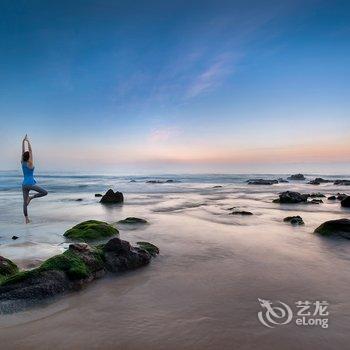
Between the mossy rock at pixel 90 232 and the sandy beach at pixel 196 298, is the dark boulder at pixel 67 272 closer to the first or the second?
the sandy beach at pixel 196 298

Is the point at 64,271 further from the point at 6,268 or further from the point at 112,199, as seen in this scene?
the point at 112,199

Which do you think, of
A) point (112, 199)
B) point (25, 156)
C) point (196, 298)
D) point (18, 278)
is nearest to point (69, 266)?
point (18, 278)

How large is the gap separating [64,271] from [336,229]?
874cm

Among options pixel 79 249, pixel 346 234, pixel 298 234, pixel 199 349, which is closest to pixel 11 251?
pixel 79 249

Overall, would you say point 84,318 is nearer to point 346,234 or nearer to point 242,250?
point 242,250

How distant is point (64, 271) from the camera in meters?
6.31

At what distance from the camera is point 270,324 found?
475 cm

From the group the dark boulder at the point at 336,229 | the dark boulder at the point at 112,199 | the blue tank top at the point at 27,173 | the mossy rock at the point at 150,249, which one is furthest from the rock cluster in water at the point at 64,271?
the dark boulder at the point at 112,199

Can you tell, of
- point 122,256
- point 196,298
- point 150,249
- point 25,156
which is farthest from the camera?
point 25,156

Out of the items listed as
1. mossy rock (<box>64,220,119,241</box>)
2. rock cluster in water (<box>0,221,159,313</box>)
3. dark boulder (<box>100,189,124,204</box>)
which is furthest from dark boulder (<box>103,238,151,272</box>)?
dark boulder (<box>100,189,124,204</box>)

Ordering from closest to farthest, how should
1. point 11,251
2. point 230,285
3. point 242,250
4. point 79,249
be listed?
point 230,285 < point 79,249 < point 11,251 < point 242,250

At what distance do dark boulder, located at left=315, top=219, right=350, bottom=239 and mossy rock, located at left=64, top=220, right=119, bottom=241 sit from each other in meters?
6.98

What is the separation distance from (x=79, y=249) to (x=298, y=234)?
7.57 m

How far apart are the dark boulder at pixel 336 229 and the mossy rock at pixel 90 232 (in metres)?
6.98
